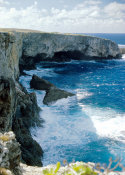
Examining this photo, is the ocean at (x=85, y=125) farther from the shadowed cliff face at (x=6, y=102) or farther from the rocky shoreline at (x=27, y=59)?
the shadowed cliff face at (x=6, y=102)

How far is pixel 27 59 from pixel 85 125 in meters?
40.3

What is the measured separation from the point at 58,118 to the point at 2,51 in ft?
41.2

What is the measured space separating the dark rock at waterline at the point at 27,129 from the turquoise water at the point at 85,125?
1085 mm

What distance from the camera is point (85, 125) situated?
23.5 meters

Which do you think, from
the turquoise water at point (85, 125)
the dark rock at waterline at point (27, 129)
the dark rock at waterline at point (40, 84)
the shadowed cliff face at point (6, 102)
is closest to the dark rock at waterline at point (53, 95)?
the turquoise water at point (85, 125)

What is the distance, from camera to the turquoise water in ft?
59.3

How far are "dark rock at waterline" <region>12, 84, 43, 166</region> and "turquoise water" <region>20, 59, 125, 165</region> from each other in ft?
3.56

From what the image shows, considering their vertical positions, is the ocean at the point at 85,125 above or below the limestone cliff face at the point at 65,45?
below

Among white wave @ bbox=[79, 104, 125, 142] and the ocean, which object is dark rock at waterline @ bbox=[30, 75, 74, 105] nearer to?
the ocean

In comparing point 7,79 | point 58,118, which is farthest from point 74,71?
point 7,79

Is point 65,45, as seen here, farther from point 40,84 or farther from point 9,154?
point 9,154

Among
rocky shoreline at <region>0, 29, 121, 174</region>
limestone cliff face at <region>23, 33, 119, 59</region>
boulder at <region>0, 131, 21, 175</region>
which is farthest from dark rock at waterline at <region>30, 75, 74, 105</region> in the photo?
limestone cliff face at <region>23, 33, 119, 59</region>

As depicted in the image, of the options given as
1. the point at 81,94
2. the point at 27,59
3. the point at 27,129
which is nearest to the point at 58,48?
the point at 27,59

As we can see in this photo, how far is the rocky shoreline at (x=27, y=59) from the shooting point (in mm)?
15769
